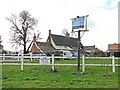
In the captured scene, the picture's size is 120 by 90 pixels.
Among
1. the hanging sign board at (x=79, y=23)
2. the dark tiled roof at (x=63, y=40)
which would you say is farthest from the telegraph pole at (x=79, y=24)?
the dark tiled roof at (x=63, y=40)

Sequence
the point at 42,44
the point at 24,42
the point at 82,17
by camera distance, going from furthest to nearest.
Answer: the point at 42,44 < the point at 24,42 < the point at 82,17

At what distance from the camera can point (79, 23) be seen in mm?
9094

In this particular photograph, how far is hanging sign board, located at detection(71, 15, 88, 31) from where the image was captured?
885 cm

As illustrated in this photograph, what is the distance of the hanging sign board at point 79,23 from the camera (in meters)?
8.85

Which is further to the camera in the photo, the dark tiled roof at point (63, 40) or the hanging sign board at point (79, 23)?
the dark tiled roof at point (63, 40)

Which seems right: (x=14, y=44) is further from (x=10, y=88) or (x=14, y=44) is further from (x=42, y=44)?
(x=10, y=88)

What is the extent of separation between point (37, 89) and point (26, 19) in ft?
80.9

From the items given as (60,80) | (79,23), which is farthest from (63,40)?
(60,80)

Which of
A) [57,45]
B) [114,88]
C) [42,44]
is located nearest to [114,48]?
[57,45]

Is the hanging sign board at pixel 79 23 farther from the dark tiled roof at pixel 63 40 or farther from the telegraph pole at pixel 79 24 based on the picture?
the dark tiled roof at pixel 63 40

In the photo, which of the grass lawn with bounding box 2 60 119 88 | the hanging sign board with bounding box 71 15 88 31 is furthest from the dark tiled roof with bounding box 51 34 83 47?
the grass lawn with bounding box 2 60 119 88

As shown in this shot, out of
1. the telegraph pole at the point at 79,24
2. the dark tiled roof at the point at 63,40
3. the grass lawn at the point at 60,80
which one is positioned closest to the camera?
the grass lawn at the point at 60,80

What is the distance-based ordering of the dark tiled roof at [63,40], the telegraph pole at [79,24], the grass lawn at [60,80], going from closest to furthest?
the grass lawn at [60,80]
the telegraph pole at [79,24]
the dark tiled roof at [63,40]

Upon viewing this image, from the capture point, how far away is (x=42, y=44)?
31000 millimetres
